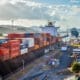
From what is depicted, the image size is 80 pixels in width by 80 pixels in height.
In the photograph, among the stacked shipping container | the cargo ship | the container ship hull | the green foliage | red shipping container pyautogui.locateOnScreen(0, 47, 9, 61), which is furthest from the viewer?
the green foliage

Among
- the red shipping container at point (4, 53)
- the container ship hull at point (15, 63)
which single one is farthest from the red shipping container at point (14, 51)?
the red shipping container at point (4, 53)

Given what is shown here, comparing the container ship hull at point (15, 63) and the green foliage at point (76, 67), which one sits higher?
the container ship hull at point (15, 63)

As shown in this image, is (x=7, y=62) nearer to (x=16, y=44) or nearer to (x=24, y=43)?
(x=16, y=44)

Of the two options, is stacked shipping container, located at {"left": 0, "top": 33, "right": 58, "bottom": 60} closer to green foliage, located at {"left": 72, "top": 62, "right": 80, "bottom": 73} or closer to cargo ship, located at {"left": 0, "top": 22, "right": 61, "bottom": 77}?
cargo ship, located at {"left": 0, "top": 22, "right": 61, "bottom": 77}

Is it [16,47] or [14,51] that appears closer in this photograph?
[14,51]

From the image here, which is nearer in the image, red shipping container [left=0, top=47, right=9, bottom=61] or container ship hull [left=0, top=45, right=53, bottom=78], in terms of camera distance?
container ship hull [left=0, top=45, right=53, bottom=78]

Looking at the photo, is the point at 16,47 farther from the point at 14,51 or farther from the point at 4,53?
the point at 4,53

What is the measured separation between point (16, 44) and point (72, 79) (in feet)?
21.9

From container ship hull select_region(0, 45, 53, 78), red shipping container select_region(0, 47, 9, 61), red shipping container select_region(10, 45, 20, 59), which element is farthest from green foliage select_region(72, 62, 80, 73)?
red shipping container select_region(0, 47, 9, 61)

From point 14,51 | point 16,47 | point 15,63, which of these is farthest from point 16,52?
point 15,63

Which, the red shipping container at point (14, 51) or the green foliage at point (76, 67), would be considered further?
the green foliage at point (76, 67)

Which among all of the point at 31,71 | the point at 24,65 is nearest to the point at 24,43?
the point at 24,65

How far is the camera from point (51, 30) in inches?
4274

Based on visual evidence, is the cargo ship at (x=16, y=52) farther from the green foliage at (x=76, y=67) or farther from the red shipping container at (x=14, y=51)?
the green foliage at (x=76, y=67)
